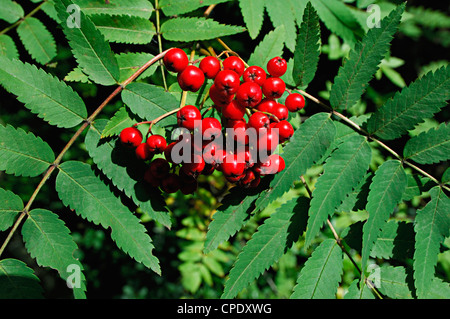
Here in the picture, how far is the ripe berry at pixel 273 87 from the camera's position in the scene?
121 centimetres

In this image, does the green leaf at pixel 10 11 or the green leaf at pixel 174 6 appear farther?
the green leaf at pixel 10 11

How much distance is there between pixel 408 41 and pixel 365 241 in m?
4.65

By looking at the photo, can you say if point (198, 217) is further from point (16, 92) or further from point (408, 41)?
point (408, 41)

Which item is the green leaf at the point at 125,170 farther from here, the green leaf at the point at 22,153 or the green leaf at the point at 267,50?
the green leaf at the point at 267,50

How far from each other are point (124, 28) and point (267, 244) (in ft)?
3.79

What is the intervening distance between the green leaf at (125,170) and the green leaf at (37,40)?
0.67m

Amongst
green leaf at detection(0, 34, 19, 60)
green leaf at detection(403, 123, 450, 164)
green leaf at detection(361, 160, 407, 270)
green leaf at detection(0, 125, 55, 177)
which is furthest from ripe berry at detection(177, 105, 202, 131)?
green leaf at detection(0, 34, 19, 60)

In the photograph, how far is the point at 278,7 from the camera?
167 centimetres

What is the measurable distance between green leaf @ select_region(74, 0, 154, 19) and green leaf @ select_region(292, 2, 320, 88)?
736 millimetres

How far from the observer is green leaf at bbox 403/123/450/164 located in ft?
4.26

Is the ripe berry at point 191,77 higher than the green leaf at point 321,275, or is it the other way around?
the ripe berry at point 191,77

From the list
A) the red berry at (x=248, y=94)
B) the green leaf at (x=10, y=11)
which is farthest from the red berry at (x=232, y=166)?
the green leaf at (x=10, y=11)

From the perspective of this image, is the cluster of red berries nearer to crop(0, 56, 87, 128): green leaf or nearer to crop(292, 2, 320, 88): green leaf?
crop(292, 2, 320, 88): green leaf
